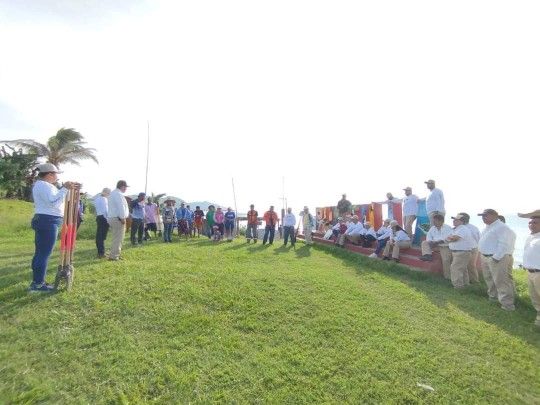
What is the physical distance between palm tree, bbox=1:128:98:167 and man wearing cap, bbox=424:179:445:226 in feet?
88.0

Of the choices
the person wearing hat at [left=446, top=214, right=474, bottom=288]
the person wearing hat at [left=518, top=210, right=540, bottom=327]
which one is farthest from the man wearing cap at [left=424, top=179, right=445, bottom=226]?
the person wearing hat at [left=518, top=210, right=540, bottom=327]

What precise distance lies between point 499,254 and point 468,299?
1315 mm

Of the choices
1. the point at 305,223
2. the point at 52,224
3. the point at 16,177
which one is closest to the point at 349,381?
the point at 52,224

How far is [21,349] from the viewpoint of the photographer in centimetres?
496

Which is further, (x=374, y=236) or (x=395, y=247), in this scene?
(x=374, y=236)

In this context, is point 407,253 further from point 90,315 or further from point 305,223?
point 90,315

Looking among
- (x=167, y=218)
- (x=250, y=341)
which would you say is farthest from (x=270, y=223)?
(x=250, y=341)

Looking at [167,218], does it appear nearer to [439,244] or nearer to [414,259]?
[414,259]

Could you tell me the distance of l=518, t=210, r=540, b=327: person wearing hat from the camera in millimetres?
7137

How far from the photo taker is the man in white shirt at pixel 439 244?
1026 cm

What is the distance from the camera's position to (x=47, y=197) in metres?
6.23

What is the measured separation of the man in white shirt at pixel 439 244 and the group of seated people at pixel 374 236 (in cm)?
141

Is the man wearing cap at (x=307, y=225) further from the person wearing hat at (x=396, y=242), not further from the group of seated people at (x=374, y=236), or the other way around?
the person wearing hat at (x=396, y=242)

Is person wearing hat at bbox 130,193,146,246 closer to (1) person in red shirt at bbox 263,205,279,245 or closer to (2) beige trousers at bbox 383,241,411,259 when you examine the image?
(1) person in red shirt at bbox 263,205,279,245
